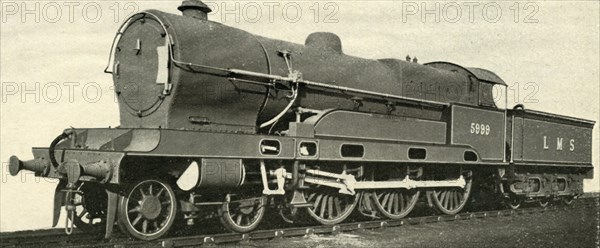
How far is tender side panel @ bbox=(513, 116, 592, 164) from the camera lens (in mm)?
12227

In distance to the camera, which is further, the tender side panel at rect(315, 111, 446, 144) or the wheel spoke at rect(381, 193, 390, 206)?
the wheel spoke at rect(381, 193, 390, 206)

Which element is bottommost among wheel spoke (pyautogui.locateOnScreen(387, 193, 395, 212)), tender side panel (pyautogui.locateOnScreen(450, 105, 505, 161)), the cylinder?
wheel spoke (pyautogui.locateOnScreen(387, 193, 395, 212))

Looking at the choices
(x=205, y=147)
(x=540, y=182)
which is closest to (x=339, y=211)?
(x=205, y=147)

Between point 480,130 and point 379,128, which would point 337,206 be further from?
point 480,130

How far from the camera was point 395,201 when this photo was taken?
1002 cm

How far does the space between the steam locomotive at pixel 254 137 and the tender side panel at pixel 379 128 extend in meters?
0.02

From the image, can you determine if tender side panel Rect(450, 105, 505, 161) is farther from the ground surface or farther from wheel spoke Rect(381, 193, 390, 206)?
wheel spoke Rect(381, 193, 390, 206)

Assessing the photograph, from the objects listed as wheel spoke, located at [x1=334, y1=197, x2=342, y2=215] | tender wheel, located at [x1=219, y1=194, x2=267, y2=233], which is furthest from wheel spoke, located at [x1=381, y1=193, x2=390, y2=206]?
tender wheel, located at [x1=219, y1=194, x2=267, y2=233]

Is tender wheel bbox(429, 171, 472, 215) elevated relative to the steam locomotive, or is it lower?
lower

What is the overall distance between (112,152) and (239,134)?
160 cm

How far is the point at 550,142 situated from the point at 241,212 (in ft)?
27.6

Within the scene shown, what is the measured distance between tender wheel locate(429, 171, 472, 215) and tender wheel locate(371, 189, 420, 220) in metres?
0.49

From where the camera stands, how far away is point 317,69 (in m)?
8.84

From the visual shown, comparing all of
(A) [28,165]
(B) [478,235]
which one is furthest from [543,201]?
(A) [28,165]
